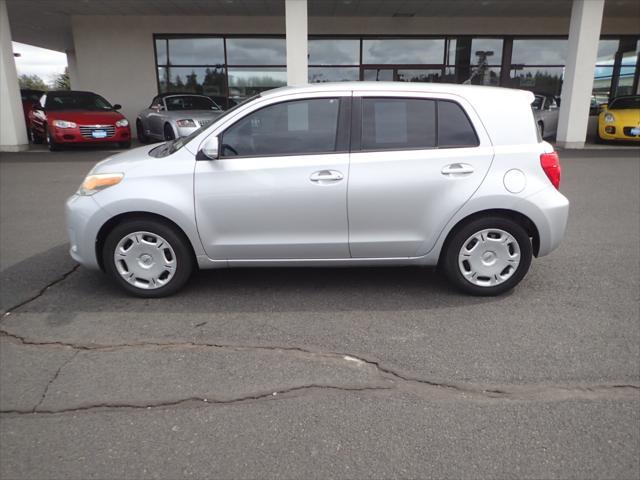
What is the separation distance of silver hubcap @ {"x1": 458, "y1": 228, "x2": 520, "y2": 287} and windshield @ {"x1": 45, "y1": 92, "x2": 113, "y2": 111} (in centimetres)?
1338

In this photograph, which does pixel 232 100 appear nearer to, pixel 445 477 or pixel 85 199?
pixel 85 199

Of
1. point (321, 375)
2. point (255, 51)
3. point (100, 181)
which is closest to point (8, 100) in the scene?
point (255, 51)

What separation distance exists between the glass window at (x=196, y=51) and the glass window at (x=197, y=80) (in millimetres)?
244

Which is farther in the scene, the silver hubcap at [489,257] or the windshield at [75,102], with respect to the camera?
the windshield at [75,102]

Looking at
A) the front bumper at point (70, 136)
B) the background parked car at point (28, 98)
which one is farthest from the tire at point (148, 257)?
the background parked car at point (28, 98)

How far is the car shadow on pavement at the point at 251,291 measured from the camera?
4.17 m

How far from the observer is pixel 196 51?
18.6 meters

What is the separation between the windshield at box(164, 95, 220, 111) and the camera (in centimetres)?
1448

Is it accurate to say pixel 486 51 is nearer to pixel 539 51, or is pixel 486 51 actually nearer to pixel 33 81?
pixel 539 51

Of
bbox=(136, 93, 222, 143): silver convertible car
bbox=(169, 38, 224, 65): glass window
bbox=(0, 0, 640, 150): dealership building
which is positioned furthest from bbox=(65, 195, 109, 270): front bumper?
bbox=(169, 38, 224, 65): glass window

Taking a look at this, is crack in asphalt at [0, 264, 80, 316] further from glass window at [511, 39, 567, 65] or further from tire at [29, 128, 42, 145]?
glass window at [511, 39, 567, 65]

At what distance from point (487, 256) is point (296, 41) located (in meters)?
10.3

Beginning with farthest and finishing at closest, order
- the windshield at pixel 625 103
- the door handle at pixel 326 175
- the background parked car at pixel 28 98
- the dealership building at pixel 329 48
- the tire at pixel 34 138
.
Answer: the background parked car at pixel 28 98 → the dealership building at pixel 329 48 → the tire at pixel 34 138 → the windshield at pixel 625 103 → the door handle at pixel 326 175

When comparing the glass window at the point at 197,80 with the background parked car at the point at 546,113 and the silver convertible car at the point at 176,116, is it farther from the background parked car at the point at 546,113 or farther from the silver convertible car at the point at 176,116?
the background parked car at the point at 546,113
